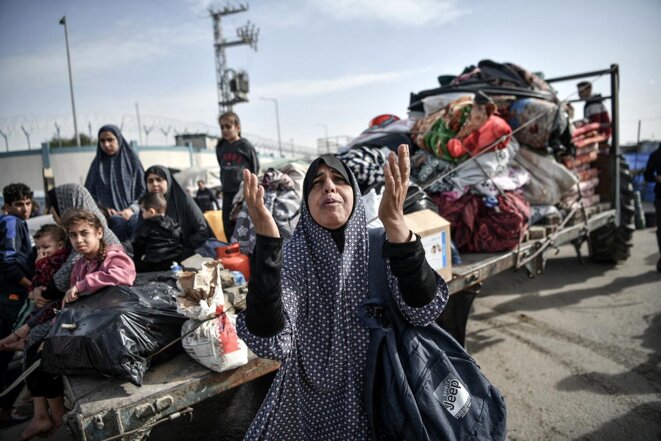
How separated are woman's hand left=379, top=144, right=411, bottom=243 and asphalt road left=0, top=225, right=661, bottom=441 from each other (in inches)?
79.6

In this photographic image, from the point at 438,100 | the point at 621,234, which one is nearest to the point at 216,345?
the point at 438,100

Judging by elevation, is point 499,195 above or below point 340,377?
above

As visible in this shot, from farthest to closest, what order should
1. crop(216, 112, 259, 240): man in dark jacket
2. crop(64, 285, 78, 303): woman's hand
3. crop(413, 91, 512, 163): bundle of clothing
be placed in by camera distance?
1. crop(216, 112, 259, 240): man in dark jacket
2. crop(413, 91, 512, 163): bundle of clothing
3. crop(64, 285, 78, 303): woman's hand

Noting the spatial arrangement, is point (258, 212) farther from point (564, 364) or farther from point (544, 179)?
point (544, 179)

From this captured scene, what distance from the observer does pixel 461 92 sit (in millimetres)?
Result: 4547

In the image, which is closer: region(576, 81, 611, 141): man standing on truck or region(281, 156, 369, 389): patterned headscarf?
region(281, 156, 369, 389): patterned headscarf

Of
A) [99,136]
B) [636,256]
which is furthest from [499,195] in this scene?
[636,256]

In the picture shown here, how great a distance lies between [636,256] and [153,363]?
7.37m

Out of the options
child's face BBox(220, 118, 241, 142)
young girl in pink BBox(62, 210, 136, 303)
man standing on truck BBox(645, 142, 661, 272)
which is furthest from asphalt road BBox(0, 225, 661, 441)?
child's face BBox(220, 118, 241, 142)

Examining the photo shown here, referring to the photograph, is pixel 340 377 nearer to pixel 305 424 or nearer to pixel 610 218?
pixel 305 424

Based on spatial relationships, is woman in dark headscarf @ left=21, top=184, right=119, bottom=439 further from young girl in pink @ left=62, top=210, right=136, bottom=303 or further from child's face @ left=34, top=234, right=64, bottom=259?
child's face @ left=34, top=234, right=64, bottom=259

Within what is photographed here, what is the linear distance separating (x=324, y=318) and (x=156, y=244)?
6.61 ft

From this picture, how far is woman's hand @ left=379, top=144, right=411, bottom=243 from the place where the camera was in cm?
141

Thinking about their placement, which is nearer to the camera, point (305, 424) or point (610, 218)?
point (305, 424)
